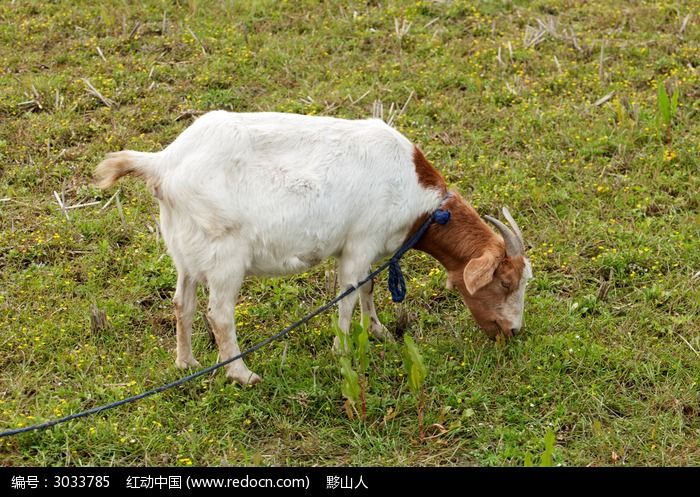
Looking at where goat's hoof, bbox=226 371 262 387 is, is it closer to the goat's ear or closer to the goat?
the goat

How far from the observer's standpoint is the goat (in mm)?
5094

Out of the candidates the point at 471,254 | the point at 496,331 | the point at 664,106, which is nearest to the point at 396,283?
the point at 471,254

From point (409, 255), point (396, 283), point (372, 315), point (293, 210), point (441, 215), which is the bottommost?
point (409, 255)

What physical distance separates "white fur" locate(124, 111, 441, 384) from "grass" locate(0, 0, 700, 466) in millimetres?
667

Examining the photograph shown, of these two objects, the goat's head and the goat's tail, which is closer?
the goat's tail

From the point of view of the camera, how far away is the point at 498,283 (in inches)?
223

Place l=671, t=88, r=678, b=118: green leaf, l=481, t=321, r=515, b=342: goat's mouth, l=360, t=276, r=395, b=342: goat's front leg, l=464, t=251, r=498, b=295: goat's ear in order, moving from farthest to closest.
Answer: l=671, t=88, r=678, b=118: green leaf → l=360, t=276, r=395, b=342: goat's front leg → l=481, t=321, r=515, b=342: goat's mouth → l=464, t=251, r=498, b=295: goat's ear

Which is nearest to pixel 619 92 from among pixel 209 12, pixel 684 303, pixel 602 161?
pixel 602 161

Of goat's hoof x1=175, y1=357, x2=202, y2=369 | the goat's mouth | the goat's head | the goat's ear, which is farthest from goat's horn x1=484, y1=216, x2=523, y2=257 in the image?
goat's hoof x1=175, y1=357, x2=202, y2=369

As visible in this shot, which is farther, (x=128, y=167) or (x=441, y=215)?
(x=441, y=215)

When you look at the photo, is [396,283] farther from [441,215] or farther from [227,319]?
[227,319]

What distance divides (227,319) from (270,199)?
31.3 inches
